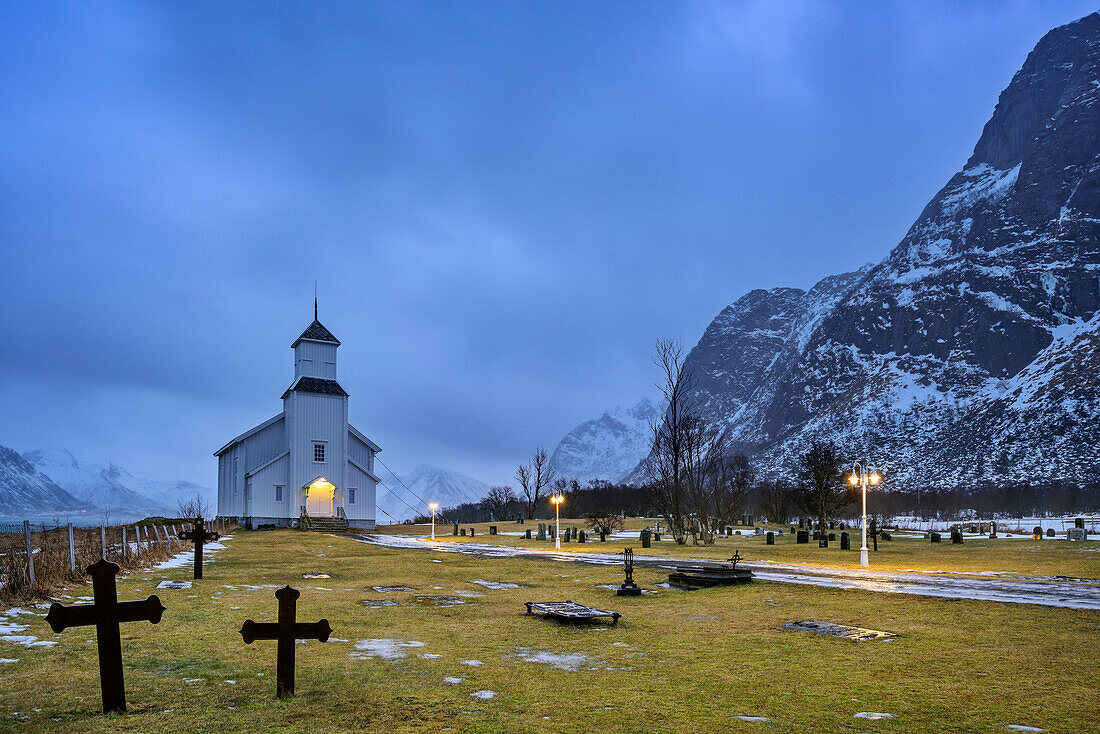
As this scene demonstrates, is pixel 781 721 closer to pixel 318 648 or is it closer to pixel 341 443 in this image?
pixel 318 648

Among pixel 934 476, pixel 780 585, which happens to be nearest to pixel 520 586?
pixel 780 585

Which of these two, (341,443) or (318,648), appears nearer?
(318,648)

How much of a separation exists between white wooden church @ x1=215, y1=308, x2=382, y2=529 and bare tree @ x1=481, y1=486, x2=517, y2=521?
49.4 m

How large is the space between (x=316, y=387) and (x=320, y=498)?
28.3 ft

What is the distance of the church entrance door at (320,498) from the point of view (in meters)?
56.2

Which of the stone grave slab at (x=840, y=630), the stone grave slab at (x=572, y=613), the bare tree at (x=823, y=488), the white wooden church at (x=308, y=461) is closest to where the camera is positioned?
the stone grave slab at (x=840, y=630)

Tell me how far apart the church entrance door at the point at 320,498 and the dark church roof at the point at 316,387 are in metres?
6.79

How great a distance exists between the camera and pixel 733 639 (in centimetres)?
1119

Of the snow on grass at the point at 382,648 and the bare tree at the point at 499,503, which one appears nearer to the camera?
the snow on grass at the point at 382,648

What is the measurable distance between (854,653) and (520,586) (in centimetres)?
1089

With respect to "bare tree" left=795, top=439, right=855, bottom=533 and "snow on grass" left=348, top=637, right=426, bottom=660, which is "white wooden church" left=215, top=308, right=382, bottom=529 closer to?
"bare tree" left=795, top=439, right=855, bottom=533

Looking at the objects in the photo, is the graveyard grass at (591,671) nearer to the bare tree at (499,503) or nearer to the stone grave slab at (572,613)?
the stone grave slab at (572,613)

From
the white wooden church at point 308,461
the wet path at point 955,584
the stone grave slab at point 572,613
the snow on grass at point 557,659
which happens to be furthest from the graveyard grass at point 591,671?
the white wooden church at point 308,461

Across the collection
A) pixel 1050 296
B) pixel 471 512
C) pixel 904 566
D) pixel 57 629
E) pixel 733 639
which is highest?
pixel 1050 296
